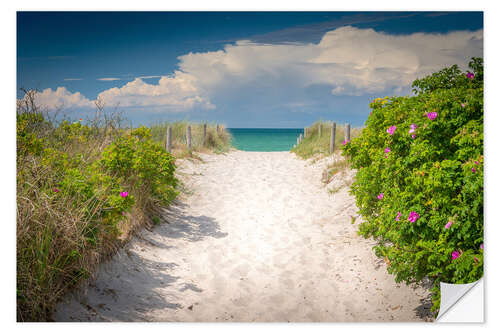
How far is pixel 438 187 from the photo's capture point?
8.93 feet

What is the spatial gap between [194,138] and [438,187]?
1242cm

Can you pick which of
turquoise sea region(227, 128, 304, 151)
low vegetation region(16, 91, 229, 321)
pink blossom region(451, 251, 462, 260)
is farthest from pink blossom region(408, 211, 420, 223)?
turquoise sea region(227, 128, 304, 151)

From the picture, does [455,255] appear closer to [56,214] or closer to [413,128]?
[413,128]

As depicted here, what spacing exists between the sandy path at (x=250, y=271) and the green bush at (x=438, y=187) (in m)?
0.67

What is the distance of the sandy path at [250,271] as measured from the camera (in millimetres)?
3256

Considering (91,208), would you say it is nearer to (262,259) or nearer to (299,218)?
(262,259)

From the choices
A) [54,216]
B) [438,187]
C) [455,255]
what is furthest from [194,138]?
[455,255]

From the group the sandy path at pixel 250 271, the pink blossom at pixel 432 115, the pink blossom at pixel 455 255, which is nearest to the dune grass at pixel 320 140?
the sandy path at pixel 250 271

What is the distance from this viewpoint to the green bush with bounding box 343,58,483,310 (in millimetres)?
2625

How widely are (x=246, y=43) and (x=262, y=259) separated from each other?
9.65 ft

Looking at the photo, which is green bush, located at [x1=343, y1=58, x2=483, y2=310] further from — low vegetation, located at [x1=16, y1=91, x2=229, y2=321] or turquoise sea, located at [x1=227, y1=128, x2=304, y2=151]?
turquoise sea, located at [x1=227, y1=128, x2=304, y2=151]

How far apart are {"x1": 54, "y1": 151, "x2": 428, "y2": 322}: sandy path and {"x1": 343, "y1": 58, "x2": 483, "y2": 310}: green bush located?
67cm

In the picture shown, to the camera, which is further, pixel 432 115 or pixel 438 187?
pixel 432 115

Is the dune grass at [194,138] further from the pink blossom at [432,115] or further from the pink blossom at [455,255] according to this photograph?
the pink blossom at [455,255]
